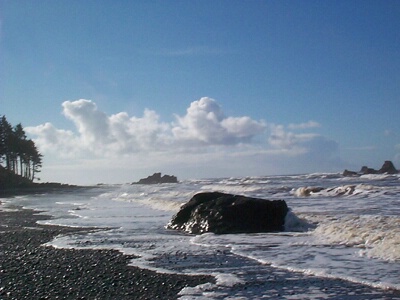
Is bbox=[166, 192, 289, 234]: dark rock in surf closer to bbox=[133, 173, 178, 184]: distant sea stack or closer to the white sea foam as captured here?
the white sea foam

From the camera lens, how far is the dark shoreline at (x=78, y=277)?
6648mm

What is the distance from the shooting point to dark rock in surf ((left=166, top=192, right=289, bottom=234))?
1370cm

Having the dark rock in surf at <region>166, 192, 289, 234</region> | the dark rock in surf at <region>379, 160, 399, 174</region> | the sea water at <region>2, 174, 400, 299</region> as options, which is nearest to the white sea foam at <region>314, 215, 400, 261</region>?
the sea water at <region>2, 174, 400, 299</region>

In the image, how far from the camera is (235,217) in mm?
13922

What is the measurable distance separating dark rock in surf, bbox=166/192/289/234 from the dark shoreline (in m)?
4.24

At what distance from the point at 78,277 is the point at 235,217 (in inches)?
271

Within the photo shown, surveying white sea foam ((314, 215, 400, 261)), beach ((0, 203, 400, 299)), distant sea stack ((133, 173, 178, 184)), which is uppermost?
distant sea stack ((133, 173, 178, 184))

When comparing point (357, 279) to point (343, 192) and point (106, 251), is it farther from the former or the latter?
point (343, 192)

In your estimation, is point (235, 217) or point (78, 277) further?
point (235, 217)

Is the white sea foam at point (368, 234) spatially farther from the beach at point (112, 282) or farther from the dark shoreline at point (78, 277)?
the dark shoreline at point (78, 277)

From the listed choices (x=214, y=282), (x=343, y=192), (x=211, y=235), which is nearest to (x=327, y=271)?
(x=214, y=282)

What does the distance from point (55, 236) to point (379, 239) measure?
8.90m

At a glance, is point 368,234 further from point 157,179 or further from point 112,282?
point 157,179

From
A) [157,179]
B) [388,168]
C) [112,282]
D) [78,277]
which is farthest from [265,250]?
[157,179]
